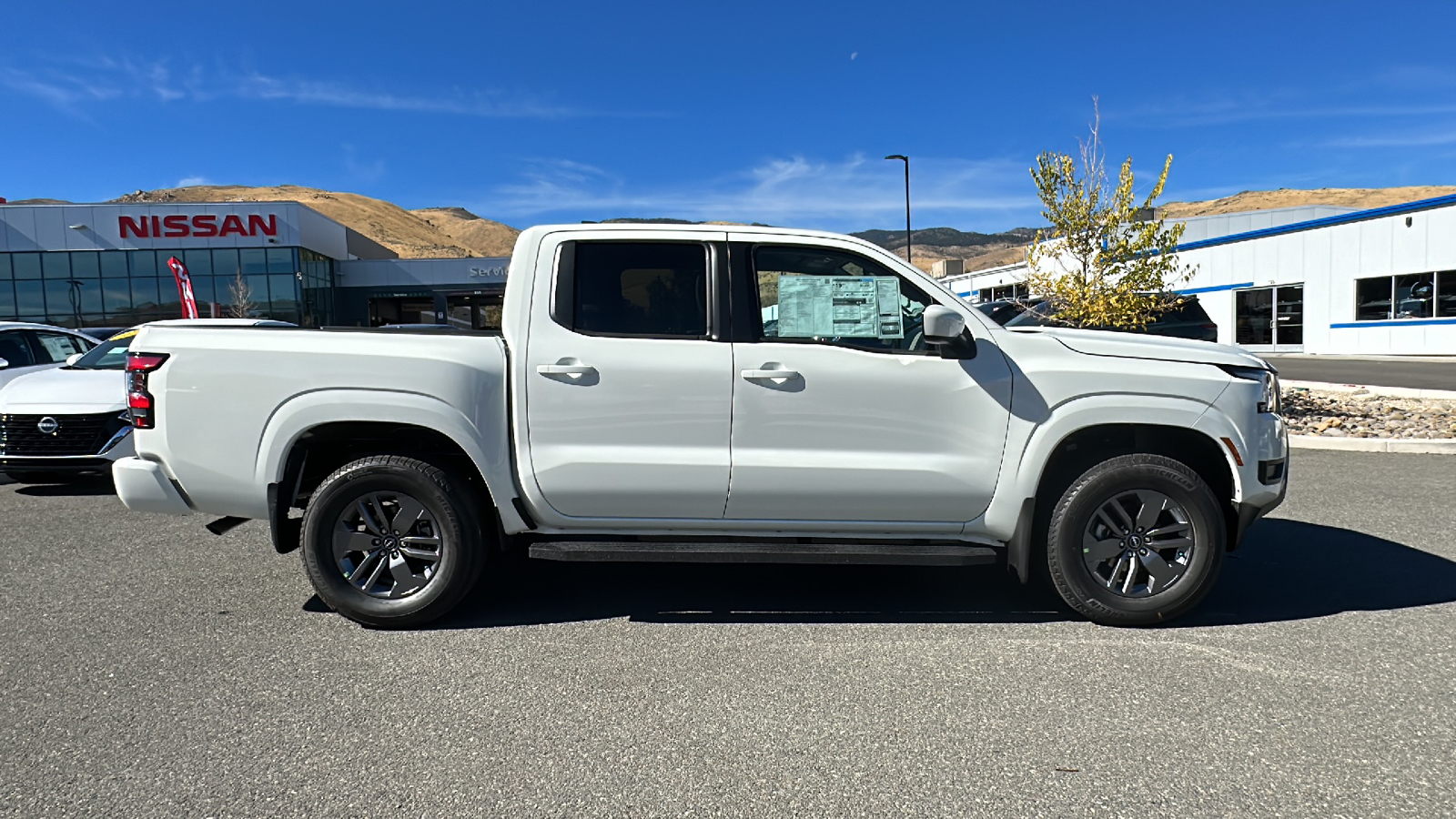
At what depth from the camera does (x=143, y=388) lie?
169 inches

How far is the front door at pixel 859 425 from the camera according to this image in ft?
13.7

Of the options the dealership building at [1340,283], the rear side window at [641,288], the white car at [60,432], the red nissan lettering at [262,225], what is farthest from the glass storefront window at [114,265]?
the rear side window at [641,288]

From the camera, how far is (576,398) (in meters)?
4.19

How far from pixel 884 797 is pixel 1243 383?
107 inches

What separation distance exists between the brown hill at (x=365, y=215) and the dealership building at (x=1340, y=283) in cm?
12920

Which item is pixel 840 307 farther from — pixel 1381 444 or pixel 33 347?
pixel 33 347

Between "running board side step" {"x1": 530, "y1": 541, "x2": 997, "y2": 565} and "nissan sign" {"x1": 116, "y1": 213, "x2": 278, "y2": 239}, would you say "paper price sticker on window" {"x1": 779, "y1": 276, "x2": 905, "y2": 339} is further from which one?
"nissan sign" {"x1": 116, "y1": 213, "x2": 278, "y2": 239}

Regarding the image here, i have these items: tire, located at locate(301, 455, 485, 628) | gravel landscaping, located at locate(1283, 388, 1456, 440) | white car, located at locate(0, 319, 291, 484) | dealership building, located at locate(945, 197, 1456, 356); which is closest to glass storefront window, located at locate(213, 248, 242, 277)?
white car, located at locate(0, 319, 291, 484)

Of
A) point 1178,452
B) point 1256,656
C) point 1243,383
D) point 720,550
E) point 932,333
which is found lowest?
point 1256,656

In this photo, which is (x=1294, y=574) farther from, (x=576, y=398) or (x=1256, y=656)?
(x=576, y=398)

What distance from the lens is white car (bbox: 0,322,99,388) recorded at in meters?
9.82

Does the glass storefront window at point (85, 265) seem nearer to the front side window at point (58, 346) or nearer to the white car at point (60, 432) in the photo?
the front side window at point (58, 346)

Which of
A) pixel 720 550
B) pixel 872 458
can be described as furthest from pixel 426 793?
pixel 872 458

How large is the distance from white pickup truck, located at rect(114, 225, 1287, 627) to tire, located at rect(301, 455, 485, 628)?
1 cm
